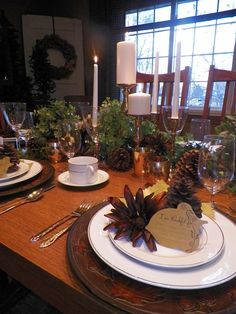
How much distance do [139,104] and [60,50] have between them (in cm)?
351

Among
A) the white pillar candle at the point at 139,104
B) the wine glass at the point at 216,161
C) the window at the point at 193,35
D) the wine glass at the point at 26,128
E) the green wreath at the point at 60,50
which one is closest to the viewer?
the wine glass at the point at 216,161

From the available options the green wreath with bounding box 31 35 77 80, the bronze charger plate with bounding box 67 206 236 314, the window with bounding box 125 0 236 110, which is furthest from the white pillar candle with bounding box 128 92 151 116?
the green wreath with bounding box 31 35 77 80

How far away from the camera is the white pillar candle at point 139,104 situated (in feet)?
2.72

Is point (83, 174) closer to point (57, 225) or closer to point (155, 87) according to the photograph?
point (57, 225)

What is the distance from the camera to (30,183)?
0.76 meters

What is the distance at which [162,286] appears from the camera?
35 centimetres

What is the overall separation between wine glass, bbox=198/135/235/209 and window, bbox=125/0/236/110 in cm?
256

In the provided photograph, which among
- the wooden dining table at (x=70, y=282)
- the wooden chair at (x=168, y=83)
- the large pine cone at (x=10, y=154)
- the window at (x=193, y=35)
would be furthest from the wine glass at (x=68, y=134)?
the window at (x=193, y=35)

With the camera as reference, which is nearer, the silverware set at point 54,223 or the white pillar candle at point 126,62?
the silverware set at point 54,223

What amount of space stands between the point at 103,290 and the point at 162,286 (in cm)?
8

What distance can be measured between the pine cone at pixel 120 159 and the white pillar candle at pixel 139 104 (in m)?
0.15

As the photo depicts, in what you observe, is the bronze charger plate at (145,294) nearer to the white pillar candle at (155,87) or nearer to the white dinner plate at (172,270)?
the white dinner plate at (172,270)

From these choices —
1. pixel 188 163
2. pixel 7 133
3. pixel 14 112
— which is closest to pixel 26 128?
pixel 14 112

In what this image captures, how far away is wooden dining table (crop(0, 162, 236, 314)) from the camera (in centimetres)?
34
